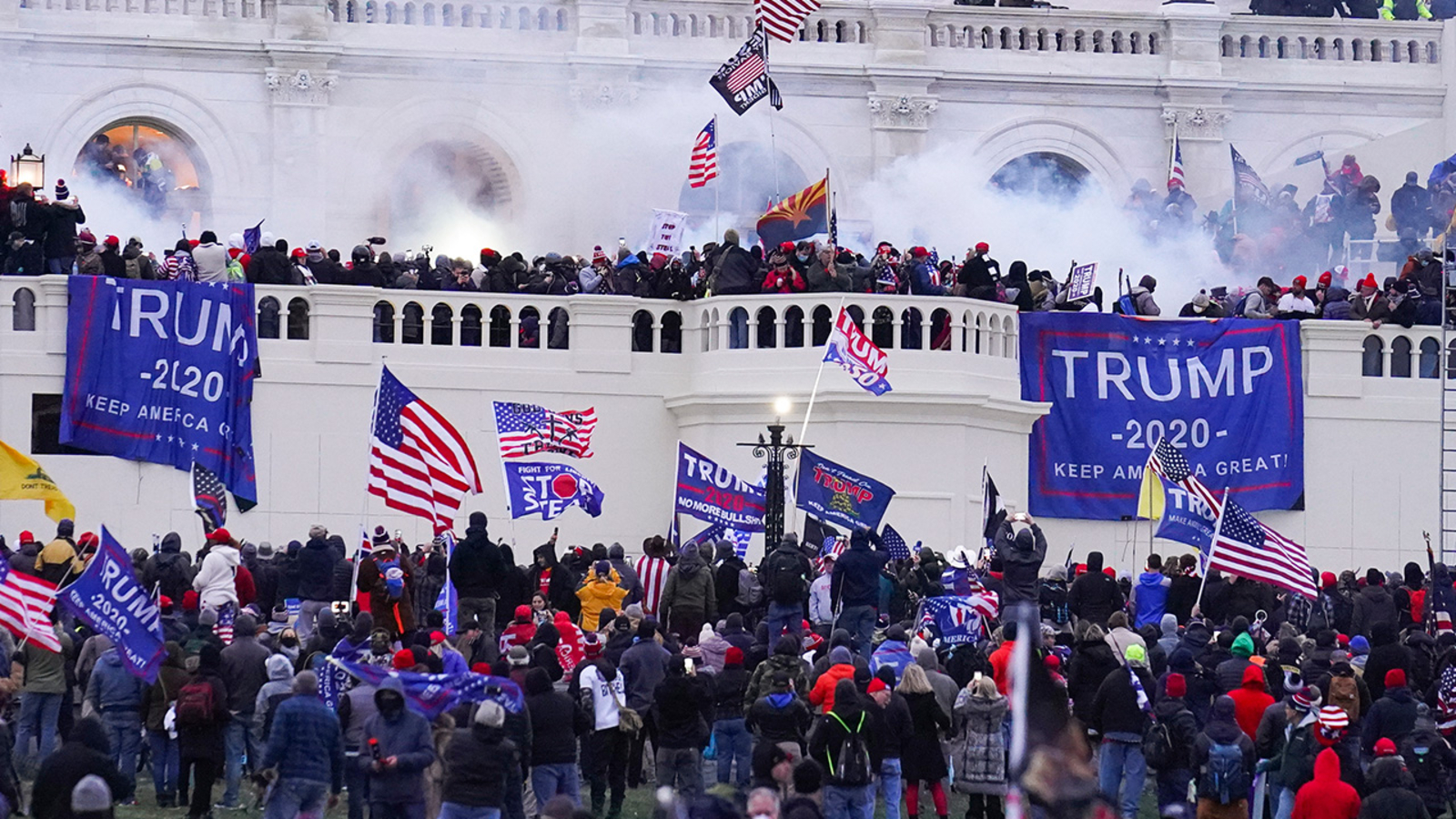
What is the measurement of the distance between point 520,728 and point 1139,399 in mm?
16642

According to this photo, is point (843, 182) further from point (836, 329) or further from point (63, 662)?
point (63, 662)

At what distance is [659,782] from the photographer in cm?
2306

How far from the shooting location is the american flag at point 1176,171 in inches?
1766

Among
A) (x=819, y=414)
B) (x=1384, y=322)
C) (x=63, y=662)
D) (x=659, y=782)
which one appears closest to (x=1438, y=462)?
(x=1384, y=322)

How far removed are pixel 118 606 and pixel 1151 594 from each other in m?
11.5

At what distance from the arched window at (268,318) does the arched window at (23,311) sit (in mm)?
2593

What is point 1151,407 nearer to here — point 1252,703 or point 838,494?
point 838,494

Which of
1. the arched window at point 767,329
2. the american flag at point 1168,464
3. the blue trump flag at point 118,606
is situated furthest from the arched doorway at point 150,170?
the blue trump flag at point 118,606

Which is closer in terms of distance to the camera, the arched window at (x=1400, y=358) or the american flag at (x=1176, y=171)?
the arched window at (x=1400, y=358)

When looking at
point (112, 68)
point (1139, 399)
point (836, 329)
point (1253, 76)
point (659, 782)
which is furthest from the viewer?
point (1253, 76)

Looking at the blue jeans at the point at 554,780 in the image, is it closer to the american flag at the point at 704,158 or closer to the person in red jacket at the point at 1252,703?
the person in red jacket at the point at 1252,703

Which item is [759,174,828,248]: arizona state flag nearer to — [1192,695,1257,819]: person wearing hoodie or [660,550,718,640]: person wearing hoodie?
[660,550,718,640]: person wearing hoodie

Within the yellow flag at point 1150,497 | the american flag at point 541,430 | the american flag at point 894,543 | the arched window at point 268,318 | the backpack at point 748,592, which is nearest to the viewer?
the backpack at point 748,592

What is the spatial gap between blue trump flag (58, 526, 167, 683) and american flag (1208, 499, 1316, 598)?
34.1ft
